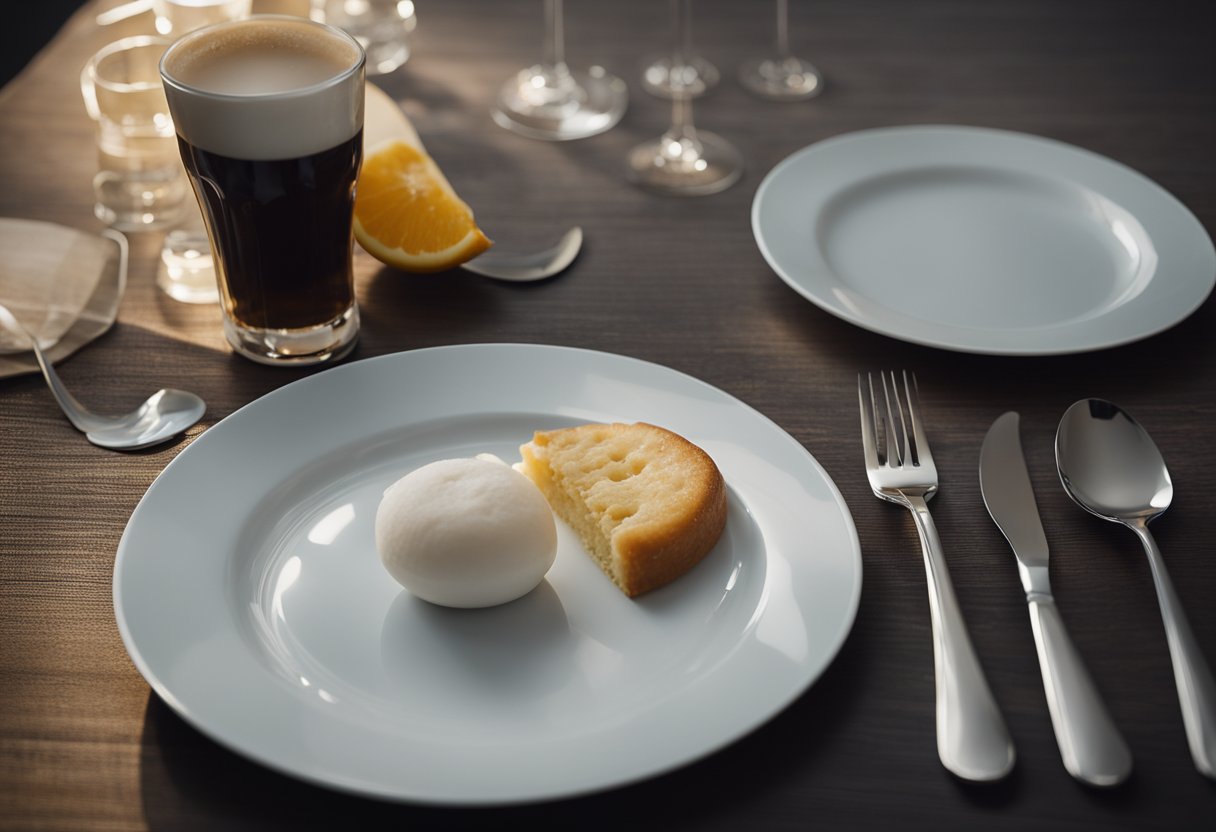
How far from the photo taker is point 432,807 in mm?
559

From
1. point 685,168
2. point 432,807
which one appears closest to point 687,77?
point 685,168

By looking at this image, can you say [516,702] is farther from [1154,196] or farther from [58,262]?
[1154,196]

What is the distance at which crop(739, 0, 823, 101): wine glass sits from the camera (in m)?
1.35

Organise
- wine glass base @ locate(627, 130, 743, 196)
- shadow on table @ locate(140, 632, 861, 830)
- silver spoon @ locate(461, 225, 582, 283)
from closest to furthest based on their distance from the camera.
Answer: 1. shadow on table @ locate(140, 632, 861, 830)
2. silver spoon @ locate(461, 225, 582, 283)
3. wine glass base @ locate(627, 130, 743, 196)

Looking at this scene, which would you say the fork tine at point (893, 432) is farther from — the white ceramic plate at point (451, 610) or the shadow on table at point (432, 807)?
the shadow on table at point (432, 807)

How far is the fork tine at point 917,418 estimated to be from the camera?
31.1 inches

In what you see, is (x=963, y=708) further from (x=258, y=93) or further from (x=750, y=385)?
(x=258, y=93)

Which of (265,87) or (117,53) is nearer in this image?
(265,87)

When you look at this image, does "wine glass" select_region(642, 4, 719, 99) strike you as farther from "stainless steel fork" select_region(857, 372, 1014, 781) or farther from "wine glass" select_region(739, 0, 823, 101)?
"stainless steel fork" select_region(857, 372, 1014, 781)

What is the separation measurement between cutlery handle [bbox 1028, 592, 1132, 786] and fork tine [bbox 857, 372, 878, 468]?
189mm

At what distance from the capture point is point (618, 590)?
68 centimetres

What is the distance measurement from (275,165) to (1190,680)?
0.68m

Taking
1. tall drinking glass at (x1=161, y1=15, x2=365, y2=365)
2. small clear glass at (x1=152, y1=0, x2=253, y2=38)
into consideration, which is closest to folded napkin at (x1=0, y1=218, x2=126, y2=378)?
tall drinking glass at (x1=161, y1=15, x2=365, y2=365)

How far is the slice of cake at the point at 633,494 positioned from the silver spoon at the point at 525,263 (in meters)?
0.27
